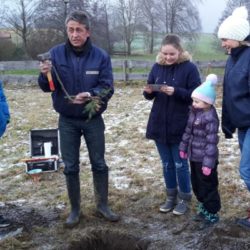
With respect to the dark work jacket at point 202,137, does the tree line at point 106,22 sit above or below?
above

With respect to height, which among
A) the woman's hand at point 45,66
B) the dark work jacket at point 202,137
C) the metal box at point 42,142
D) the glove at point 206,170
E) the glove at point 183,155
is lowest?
the metal box at point 42,142

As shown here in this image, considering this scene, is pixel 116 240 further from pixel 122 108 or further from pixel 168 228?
pixel 122 108

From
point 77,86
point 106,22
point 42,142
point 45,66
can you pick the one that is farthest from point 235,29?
point 106,22

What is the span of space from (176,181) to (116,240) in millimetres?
931

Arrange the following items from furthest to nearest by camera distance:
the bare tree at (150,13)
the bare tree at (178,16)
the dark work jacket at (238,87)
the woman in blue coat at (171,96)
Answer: the bare tree at (150,13), the bare tree at (178,16), the woman in blue coat at (171,96), the dark work jacket at (238,87)

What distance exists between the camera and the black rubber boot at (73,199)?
4.09m

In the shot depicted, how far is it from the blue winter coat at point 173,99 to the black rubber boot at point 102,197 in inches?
26.1

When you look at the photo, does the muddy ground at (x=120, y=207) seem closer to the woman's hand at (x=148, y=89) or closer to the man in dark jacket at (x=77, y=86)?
the man in dark jacket at (x=77, y=86)

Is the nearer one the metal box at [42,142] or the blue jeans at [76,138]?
the blue jeans at [76,138]

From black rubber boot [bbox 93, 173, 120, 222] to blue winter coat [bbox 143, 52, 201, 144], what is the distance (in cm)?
66

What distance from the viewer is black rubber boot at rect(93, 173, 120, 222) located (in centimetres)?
418

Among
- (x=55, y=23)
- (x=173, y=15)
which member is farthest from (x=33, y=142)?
(x=173, y=15)

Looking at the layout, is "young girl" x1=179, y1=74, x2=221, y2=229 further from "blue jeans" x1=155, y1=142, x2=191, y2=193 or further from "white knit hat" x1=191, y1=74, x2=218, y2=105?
"blue jeans" x1=155, y1=142, x2=191, y2=193

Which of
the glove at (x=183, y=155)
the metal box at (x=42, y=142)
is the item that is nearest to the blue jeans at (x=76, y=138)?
the glove at (x=183, y=155)
